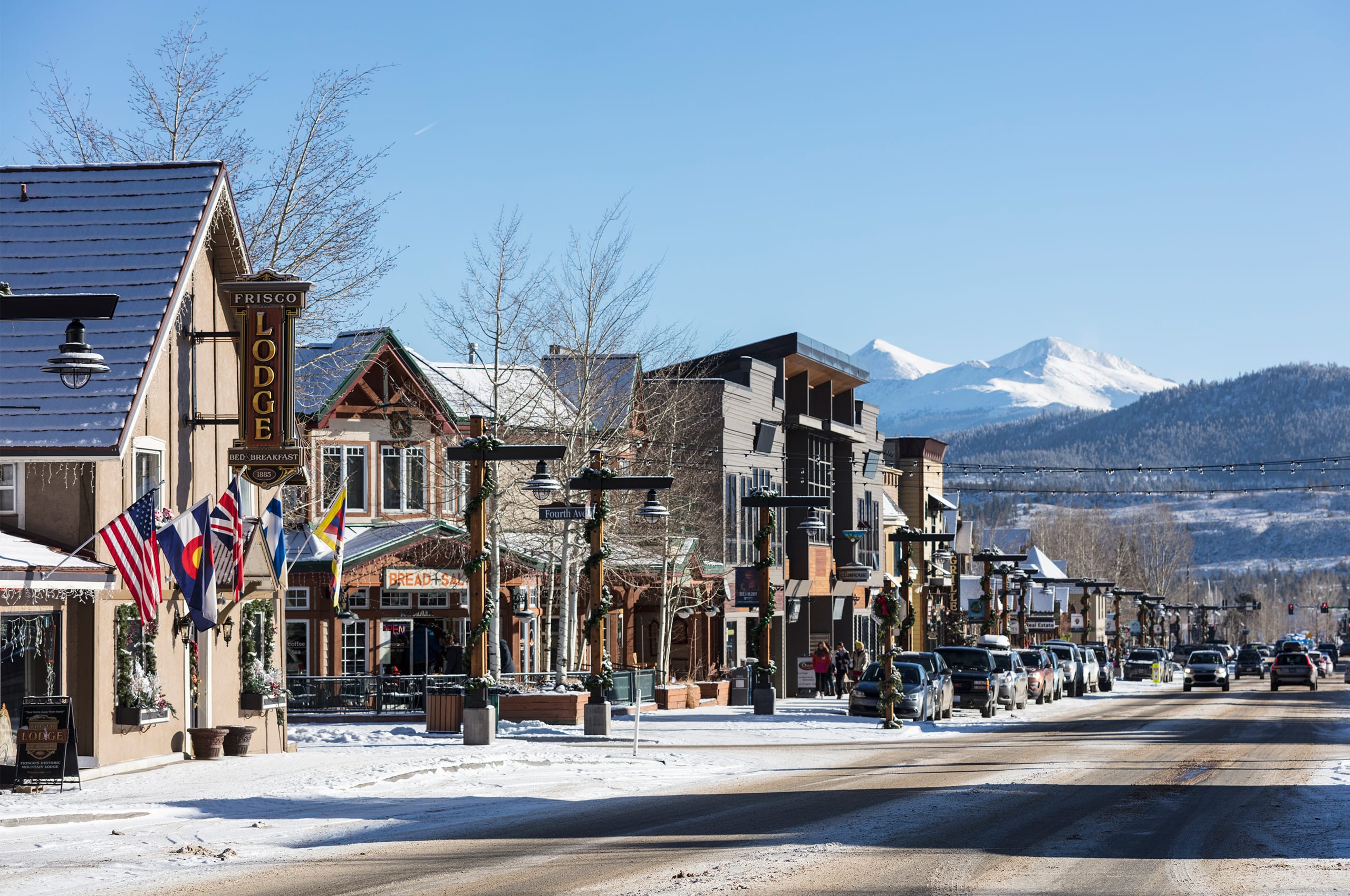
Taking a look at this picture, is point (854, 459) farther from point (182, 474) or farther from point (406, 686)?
point (182, 474)

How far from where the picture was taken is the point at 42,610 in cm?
2094

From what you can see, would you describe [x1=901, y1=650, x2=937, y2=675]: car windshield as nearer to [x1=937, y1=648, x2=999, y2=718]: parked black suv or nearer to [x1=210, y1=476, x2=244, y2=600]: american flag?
[x1=937, y1=648, x2=999, y2=718]: parked black suv

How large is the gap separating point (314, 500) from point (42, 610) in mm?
19567

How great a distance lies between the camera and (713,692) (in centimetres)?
4294

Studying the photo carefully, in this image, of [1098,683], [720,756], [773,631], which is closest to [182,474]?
[720,756]

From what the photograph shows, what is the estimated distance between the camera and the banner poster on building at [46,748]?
18938 mm

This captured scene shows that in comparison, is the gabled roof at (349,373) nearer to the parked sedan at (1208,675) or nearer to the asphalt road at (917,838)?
the asphalt road at (917,838)

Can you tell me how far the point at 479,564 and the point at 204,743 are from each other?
5.46 metres

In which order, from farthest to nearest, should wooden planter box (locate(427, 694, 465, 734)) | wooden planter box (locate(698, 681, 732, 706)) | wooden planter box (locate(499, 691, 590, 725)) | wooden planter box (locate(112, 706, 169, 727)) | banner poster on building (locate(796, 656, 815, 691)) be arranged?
banner poster on building (locate(796, 656, 815, 691)), wooden planter box (locate(698, 681, 732, 706)), wooden planter box (locate(499, 691, 590, 725)), wooden planter box (locate(427, 694, 465, 734)), wooden planter box (locate(112, 706, 169, 727))

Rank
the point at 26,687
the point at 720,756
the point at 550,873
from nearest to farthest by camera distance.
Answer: the point at 550,873, the point at 26,687, the point at 720,756

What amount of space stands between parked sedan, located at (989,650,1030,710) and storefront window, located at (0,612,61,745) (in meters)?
28.8

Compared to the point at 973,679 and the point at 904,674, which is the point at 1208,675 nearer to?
the point at 973,679

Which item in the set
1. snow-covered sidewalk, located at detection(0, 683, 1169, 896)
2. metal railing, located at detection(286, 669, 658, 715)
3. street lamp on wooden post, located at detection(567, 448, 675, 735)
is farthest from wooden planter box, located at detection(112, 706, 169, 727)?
metal railing, located at detection(286, 669, 658, 715)

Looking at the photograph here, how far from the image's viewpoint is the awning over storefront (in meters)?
19.5
